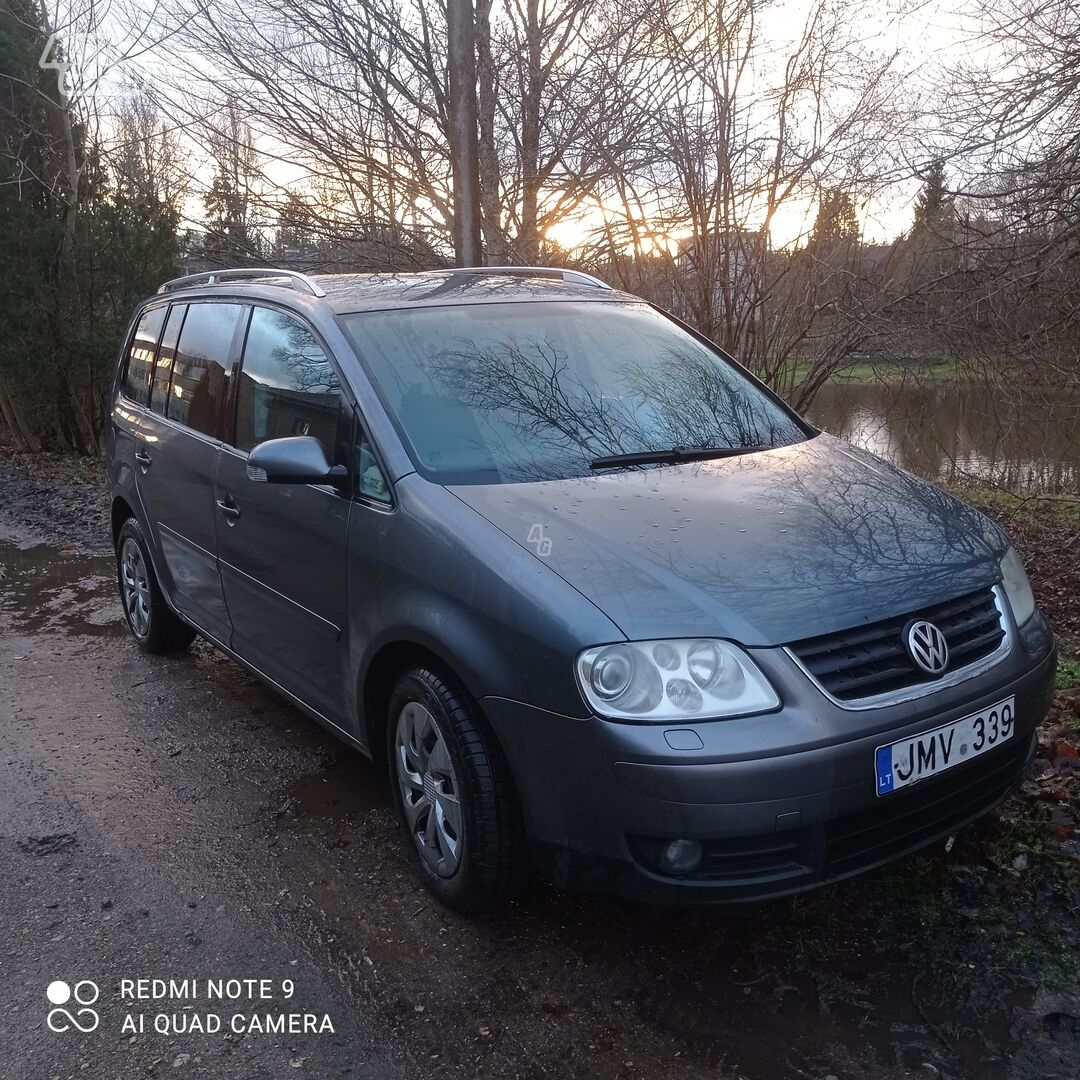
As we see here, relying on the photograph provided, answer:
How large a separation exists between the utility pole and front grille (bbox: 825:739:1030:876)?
6.09m

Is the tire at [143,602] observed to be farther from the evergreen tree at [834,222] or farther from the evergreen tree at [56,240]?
the evergreen tree at [56,240]

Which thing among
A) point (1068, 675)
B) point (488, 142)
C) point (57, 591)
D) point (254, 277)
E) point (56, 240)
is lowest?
point (57, 591)

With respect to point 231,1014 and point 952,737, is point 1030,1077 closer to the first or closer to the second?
point 952,737

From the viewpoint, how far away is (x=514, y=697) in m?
2.61

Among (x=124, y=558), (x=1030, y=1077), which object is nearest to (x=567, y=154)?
(x=124, y=558)

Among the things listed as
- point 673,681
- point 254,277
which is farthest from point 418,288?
point 673,681

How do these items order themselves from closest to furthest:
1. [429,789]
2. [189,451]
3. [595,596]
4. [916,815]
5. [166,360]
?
[595,596] < [916,815] < [429,789] < [189,451] < [166,360]

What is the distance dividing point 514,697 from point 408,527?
2.20 feet

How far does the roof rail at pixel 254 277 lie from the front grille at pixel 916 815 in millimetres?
2625

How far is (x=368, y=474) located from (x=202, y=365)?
5.55 feet

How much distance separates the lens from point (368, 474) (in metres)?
3.24

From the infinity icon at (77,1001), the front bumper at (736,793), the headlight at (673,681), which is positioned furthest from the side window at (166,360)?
the headlight at (673,681)

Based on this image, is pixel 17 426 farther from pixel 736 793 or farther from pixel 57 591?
pixel 736 793

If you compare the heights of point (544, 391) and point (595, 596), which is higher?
point (544, 391)
